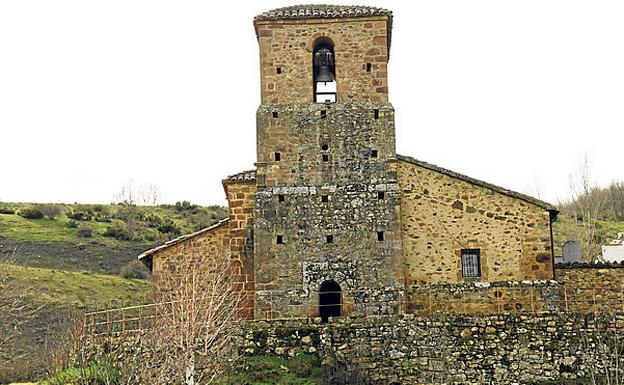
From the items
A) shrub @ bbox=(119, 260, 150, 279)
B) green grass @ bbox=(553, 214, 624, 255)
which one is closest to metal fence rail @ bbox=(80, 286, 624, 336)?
green grass @ bbox=(553, 214, 624, 255)

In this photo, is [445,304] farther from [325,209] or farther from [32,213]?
[32,213]

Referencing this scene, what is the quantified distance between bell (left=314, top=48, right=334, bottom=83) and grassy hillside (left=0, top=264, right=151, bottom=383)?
13603 millimetres

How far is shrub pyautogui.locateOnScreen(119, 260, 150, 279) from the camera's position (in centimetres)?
5031

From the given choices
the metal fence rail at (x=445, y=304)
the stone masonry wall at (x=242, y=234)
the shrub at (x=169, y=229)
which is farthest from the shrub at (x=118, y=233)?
the metal fence rail at (x=445, y=304)

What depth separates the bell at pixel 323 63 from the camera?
86.6 feet

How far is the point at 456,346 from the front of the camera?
876 inches

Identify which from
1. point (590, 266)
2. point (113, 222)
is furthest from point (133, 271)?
point (590, 266)

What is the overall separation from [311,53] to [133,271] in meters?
28.6

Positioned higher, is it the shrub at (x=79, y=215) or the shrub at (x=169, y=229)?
the shrub at (x=79, y=215)

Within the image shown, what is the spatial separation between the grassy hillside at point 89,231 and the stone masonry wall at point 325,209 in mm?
28306

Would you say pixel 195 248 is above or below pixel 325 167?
below

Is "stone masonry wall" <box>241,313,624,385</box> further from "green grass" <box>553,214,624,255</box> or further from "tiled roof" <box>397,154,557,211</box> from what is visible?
"green grass" <box>553,214,624,255</box>

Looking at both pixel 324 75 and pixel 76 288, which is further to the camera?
pixel 76 288

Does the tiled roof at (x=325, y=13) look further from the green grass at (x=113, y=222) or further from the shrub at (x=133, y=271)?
the green grass at (x=113, y=222)
